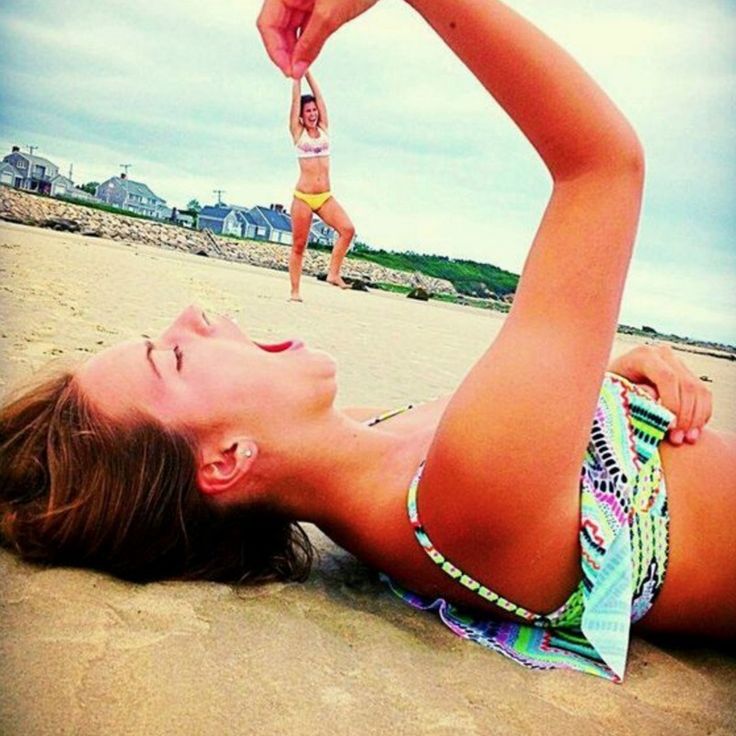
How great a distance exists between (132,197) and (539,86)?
5422 centimetres

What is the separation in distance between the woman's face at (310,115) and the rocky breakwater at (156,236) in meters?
10.6

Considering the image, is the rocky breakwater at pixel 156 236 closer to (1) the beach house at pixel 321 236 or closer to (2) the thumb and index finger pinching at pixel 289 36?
(1) the beach house at pixel 321 236

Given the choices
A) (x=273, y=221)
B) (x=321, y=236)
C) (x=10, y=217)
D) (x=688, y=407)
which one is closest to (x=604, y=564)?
(x=688, y=407)

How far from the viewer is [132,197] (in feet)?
173

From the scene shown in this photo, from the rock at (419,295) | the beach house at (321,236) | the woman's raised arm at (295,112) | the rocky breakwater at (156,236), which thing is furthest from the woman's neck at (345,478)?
the beach house at (321,236)

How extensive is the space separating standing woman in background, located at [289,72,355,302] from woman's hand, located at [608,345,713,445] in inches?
321

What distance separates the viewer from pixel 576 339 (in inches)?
60.7

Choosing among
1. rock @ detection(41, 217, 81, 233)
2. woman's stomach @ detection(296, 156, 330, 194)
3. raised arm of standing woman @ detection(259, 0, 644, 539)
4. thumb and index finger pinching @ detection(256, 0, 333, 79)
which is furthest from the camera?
rock @ detection(41, 217, 81, 233)

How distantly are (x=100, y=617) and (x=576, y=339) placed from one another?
41.8 inches

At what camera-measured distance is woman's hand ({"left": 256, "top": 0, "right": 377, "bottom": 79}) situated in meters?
1.71

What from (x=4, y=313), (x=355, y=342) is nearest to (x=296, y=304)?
(x=355, y=342)

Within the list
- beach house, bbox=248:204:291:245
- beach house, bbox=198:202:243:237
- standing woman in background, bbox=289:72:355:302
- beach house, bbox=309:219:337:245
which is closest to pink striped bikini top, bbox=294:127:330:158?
standing woman in background, bbox=289:72:355:302

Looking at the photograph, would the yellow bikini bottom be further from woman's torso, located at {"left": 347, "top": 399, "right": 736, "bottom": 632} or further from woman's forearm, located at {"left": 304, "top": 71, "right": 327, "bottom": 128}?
woman's torso, located at {"left": 347, "top": 399, "right": 736, "bottom": 632}

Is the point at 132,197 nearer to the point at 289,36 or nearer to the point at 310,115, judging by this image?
the point at 310,115
